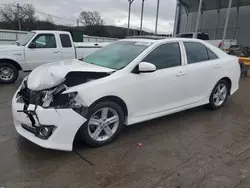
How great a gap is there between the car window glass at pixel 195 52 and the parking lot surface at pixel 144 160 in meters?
1.31

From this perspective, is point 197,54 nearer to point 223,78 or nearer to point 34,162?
point 223,78

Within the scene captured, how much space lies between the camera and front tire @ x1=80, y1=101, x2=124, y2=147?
313 cm

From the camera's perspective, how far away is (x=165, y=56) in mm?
4043

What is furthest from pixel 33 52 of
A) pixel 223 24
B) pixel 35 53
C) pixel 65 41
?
pixel 223 24

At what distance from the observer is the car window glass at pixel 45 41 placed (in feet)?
26.1

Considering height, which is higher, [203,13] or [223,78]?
[203,13]

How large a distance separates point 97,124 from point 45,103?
80 centimetres

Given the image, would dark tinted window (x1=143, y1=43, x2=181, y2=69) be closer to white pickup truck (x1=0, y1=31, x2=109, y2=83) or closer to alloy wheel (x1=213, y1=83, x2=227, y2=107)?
alloy wheel (x1=213, y1=83, x2=227, y2=107)

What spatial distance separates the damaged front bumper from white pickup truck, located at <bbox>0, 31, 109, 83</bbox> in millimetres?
5413

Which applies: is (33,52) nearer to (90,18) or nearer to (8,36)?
(8,36)

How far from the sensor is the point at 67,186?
2467 millimetres

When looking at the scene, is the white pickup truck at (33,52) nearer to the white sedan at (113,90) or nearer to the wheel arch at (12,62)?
the wheel arch at (12,62)

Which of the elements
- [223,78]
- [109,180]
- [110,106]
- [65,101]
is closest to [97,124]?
[110,106]

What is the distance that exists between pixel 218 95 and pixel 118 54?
8.75ft
